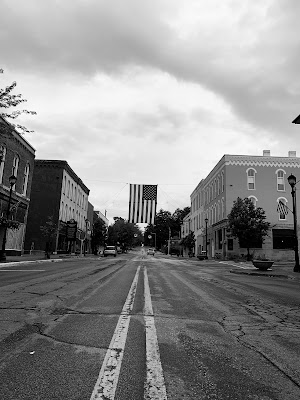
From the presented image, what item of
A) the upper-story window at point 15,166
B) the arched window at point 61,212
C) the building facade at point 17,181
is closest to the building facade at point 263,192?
the arched window at point 61,212

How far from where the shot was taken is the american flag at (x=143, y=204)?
106 ft

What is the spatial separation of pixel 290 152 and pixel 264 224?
1487 centimetres

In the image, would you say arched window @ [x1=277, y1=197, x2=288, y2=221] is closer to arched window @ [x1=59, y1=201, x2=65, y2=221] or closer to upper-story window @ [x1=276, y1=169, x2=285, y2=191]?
upper-story window @ [x1=276, y1=169, x2=285, y2=191]

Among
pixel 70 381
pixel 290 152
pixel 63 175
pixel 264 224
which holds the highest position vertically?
pixel 290 152

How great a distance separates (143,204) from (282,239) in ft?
63.2

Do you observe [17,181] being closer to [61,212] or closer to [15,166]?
[15,166]

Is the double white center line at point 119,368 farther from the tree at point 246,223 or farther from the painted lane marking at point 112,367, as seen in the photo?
the tree at point 246,223

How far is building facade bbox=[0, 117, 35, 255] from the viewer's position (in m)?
27.9

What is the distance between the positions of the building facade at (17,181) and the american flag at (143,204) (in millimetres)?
10184

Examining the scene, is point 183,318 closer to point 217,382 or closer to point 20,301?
point 217,382

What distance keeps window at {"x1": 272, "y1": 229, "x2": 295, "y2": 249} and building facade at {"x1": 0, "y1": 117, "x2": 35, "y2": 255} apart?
1128 inches

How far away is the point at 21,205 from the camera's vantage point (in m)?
31.8

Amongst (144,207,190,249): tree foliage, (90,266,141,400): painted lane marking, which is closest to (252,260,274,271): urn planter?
(90,266,141,400): painted lane marking

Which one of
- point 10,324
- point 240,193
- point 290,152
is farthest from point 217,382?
point 290,152
